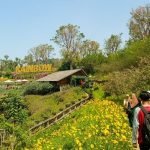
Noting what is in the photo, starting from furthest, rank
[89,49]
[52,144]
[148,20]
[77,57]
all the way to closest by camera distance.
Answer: [89,49] < [77,57] < [148,20] < [52,144]

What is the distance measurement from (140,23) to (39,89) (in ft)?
72.7

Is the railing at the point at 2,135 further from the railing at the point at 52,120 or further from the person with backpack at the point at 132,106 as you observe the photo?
the person with backpack at the point at 132,106

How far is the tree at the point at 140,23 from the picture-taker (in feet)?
233

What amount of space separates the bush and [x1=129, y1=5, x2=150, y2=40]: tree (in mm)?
20068

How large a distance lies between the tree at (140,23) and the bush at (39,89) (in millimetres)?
20068

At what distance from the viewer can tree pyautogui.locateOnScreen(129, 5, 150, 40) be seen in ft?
233

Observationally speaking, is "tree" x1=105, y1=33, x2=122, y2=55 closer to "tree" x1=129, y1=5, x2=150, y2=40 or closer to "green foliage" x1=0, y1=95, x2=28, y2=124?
"tree" x1=129, y1=5, x2=150, y2=40

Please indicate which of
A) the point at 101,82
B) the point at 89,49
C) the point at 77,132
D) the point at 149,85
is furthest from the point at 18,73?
the point at 77,132

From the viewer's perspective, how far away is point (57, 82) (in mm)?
58031

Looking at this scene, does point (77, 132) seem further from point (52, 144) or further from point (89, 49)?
point (89, 49)

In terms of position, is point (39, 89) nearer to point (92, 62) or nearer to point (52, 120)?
point (92, 62)

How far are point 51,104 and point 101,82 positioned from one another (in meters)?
6.05

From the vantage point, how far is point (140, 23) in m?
71.4

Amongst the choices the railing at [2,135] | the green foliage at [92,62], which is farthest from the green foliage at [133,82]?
the green foliage at [92,62]
